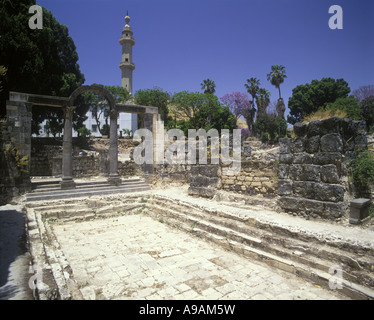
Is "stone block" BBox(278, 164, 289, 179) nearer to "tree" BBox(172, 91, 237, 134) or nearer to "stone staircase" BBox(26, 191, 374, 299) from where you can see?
"stone staircase" BBox(26, 191, 374, 299)

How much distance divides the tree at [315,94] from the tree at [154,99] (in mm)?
19518

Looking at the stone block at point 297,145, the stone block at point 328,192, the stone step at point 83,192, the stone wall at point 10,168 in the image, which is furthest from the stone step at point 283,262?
the stone wall at point 10,168

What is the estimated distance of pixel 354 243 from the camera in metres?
4.00

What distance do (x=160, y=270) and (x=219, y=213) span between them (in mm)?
2630

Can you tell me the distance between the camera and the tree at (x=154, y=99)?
35.8 m

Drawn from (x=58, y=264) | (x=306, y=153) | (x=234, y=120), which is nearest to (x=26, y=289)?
(x=58, y=264)

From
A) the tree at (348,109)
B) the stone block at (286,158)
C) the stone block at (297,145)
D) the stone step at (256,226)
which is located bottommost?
the stone step at (256,226)

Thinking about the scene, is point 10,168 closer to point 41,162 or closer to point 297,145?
point 41,162

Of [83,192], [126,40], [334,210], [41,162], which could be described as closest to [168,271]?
[334,210]

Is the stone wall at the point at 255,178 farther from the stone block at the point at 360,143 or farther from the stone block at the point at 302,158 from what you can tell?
the stone block at the point at 360,143

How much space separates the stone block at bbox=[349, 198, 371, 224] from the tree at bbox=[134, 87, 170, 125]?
106 feet

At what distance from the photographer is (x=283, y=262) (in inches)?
171

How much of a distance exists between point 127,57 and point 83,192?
118ft

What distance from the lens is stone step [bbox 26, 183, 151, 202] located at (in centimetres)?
940
